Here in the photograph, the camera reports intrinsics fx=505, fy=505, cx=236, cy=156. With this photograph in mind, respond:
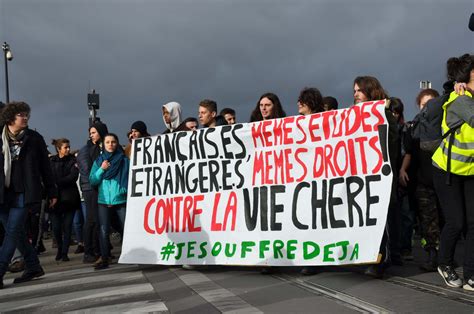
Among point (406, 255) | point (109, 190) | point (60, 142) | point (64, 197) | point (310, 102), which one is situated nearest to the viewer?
point (310, 102)

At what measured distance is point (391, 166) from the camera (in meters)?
4.57

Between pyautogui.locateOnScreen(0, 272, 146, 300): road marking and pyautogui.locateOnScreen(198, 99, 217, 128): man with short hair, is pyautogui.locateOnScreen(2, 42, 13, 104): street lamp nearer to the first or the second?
pyautogui.locateOnScreen(198, 99, 217, 128): man with short hair

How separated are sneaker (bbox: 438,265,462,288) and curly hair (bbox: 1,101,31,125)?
15.3 feet

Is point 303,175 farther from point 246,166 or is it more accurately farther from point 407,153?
point 407,153

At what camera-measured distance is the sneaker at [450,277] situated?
409 centimetres

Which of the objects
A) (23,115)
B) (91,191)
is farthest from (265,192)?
(91,191)

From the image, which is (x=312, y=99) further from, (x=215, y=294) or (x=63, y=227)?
(x=63, y=227)

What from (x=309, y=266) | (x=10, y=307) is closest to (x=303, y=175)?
(x=309, y=266)

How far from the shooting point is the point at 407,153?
209 inches

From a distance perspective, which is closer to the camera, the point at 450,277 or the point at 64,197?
the point at 450,277

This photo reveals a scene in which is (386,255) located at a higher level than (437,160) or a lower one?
lower

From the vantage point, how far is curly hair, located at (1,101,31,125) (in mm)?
5668

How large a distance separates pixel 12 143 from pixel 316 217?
349 centimetres

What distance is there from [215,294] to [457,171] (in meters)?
2.23
